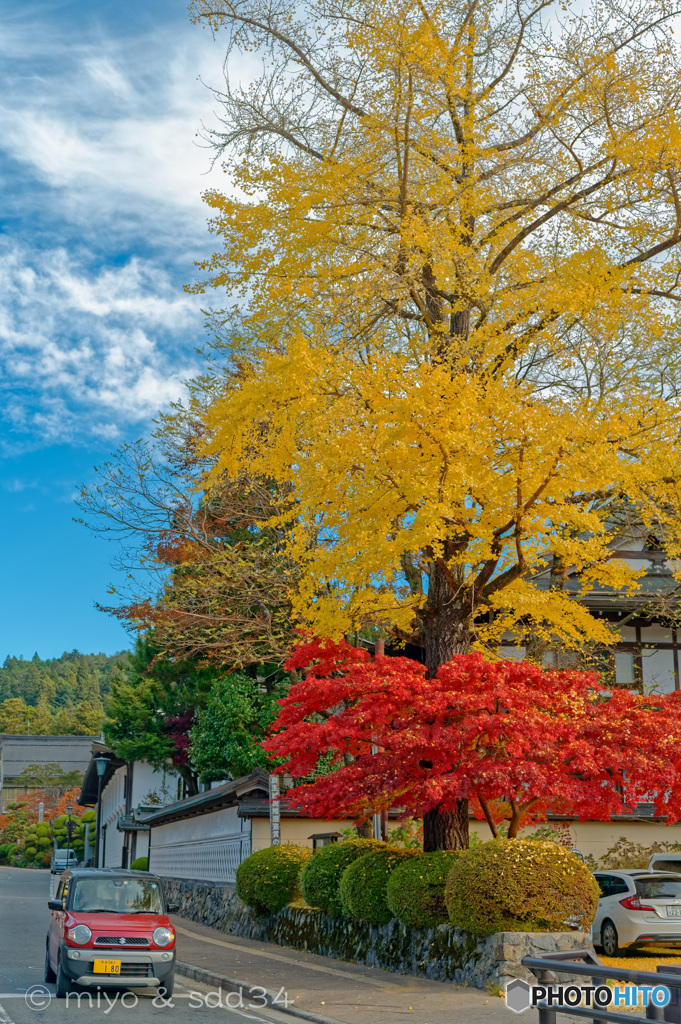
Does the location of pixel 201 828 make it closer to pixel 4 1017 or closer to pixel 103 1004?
pixel 103 1004

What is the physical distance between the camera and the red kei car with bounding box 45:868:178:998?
1210 cm

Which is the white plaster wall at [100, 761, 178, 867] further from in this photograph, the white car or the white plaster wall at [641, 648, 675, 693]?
the white car

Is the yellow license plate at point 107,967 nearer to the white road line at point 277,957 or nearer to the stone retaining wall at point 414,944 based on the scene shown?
the white road line at point 277,957

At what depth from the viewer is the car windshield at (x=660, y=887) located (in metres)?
16.1

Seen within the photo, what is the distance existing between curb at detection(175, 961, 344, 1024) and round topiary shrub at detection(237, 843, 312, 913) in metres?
3.45

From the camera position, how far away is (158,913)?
13.3m

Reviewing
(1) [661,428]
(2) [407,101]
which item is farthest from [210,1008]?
(2) [407,101]

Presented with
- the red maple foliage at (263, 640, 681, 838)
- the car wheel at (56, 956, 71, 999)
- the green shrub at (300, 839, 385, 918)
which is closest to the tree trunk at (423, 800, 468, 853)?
the red maple foliage at (263, 640, 681, 838)

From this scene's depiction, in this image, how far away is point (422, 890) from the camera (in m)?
13.9

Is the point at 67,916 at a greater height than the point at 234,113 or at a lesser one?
lesser

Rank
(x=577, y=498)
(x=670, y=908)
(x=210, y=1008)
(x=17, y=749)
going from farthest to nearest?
(x=17, y=749) → (x=670, y=908) → (x=577, y=498) → (x=210, y=1008)

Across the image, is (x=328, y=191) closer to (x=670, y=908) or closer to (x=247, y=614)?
(x=247, y=614)

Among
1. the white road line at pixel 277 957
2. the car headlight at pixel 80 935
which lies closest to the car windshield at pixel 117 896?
the car headlight at pixel 80 935

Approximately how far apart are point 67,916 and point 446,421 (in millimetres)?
8075
